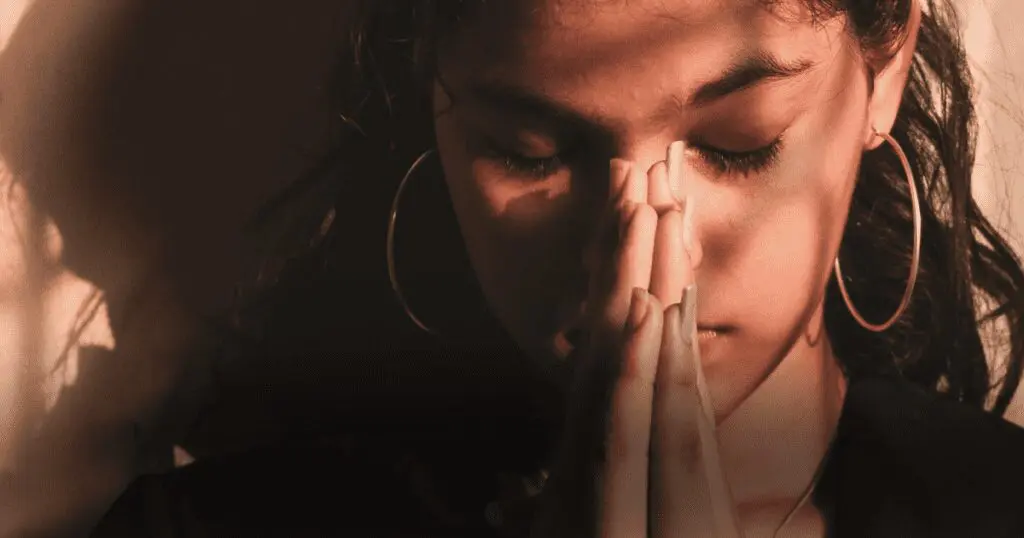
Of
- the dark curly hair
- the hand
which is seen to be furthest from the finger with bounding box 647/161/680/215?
the dark curly hair

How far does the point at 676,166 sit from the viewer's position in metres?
0.77

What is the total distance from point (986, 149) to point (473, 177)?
373 millimetres

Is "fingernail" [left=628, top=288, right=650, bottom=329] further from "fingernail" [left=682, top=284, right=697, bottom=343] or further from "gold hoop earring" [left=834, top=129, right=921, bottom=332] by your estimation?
"gold hoop earring" [left=834, top=129, right=921, bottom=332]

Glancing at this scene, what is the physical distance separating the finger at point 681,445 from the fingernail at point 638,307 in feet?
0.06

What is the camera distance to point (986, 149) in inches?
34.3

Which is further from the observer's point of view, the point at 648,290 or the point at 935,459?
the point at 935,459

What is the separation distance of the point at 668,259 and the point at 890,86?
0.22m

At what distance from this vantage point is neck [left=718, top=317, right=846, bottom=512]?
0.84 meters

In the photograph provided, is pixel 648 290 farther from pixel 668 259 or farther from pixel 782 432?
pixel 782 432

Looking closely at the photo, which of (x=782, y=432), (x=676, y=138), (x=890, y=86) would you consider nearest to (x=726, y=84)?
(x=676, y=138)

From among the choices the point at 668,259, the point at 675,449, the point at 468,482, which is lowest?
the point at 468,482

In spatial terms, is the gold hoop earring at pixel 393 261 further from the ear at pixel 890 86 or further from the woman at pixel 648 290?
the ear at pixel 890 86

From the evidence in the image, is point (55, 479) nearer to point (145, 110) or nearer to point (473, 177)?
point (145, 110)

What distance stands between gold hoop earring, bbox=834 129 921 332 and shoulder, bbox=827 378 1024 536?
0.06 metres
